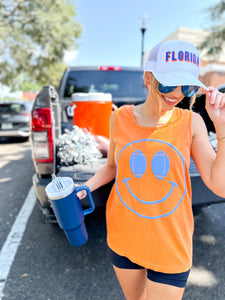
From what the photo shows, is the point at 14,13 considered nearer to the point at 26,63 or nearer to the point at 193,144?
the point at 26,63

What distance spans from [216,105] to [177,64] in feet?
0.76

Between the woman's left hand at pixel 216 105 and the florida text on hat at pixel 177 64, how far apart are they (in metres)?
0.04

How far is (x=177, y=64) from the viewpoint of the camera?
1010 mm

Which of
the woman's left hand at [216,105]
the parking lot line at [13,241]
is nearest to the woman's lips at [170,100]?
the woman's left hand at [216,105]

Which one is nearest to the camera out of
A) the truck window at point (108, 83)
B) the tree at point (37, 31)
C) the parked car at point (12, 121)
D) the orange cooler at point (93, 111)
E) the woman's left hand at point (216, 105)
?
the woman's left hand at point (216, 105)

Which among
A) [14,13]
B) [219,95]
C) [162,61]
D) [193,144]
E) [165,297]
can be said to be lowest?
[165,297]

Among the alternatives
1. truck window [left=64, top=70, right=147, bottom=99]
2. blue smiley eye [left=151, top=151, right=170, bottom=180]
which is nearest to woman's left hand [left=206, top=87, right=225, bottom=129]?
blue smiley eye [left=151, top=151, right=170, bottom=180]

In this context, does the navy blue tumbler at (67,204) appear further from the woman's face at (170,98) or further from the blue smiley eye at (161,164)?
the woman's face at (170,98)

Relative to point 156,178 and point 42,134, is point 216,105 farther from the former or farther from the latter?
point 42,134

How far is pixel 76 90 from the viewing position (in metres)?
4.14

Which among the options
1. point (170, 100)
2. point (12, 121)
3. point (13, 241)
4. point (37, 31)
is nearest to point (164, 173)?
point (170, 100)

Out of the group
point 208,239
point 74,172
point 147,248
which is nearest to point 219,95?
point 147,248

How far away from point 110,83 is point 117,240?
341 centimetres

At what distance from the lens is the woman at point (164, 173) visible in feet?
3.41
